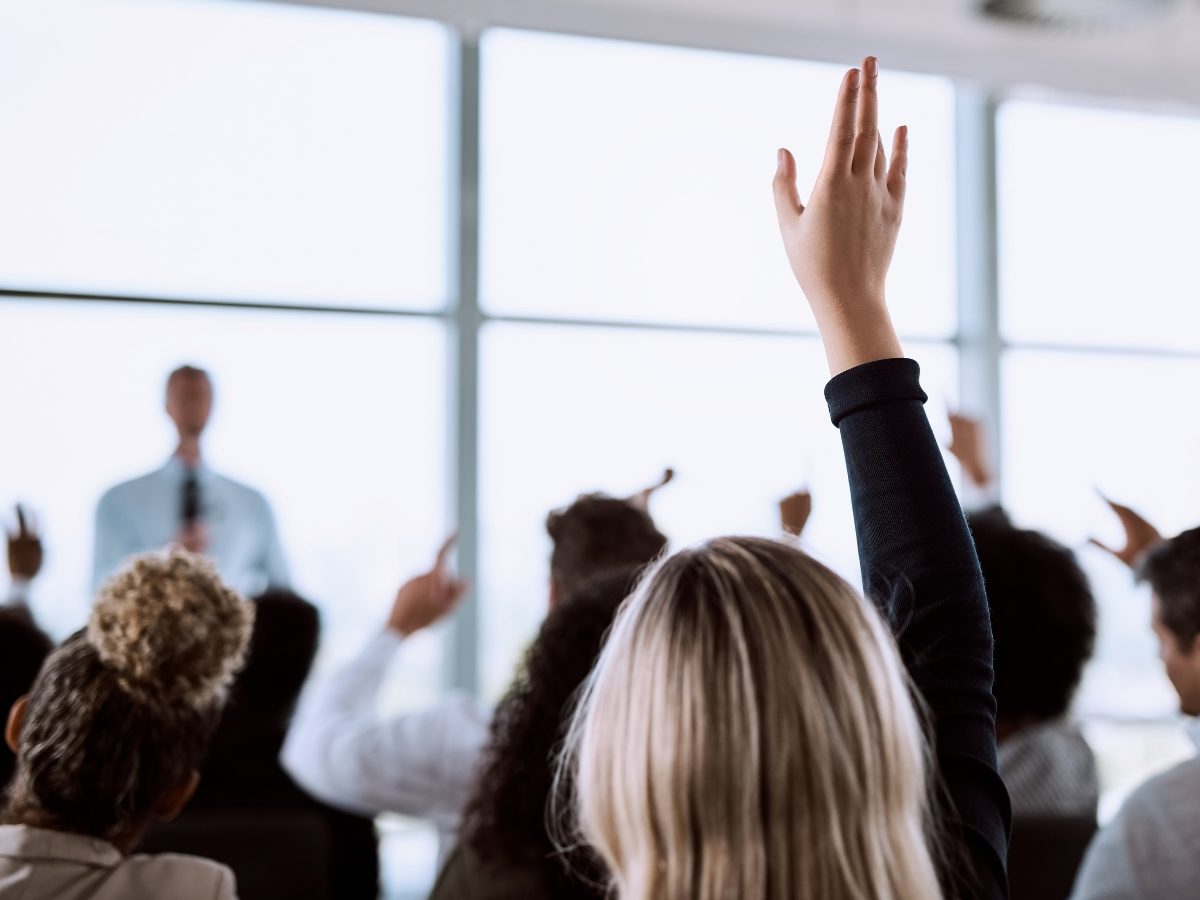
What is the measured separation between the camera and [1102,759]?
4926mm

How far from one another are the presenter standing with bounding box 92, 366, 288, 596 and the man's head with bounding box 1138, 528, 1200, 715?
112 inches

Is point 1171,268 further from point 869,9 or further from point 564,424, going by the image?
point 564,424

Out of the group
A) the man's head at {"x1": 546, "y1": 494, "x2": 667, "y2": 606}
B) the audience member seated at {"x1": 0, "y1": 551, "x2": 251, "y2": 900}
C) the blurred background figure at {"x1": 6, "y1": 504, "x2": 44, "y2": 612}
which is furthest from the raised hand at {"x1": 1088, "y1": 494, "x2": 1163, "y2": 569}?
the blurred background figure at {"x1": 6, "y1": 504, "x2": 44, "y2": 612}

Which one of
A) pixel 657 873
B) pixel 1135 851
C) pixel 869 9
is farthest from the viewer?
pixel 869 9

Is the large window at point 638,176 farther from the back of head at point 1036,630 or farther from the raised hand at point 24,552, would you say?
the back of head at point 1036,630

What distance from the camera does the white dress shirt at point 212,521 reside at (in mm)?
3949

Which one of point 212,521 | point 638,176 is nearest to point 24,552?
point 212,521

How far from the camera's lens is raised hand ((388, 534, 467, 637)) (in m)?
2.14

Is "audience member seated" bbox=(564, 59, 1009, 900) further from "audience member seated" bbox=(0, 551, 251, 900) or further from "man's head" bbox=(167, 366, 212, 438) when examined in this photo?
"man's head" bbox=(167, 366, 212, 438)

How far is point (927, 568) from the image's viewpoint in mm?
832

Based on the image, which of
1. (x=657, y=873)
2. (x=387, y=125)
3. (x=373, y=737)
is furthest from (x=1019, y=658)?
(x=387, y=125)

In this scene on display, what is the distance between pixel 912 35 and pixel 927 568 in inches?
173

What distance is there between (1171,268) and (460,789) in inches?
173

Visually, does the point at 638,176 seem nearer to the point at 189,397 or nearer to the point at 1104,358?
the point at 189,397
